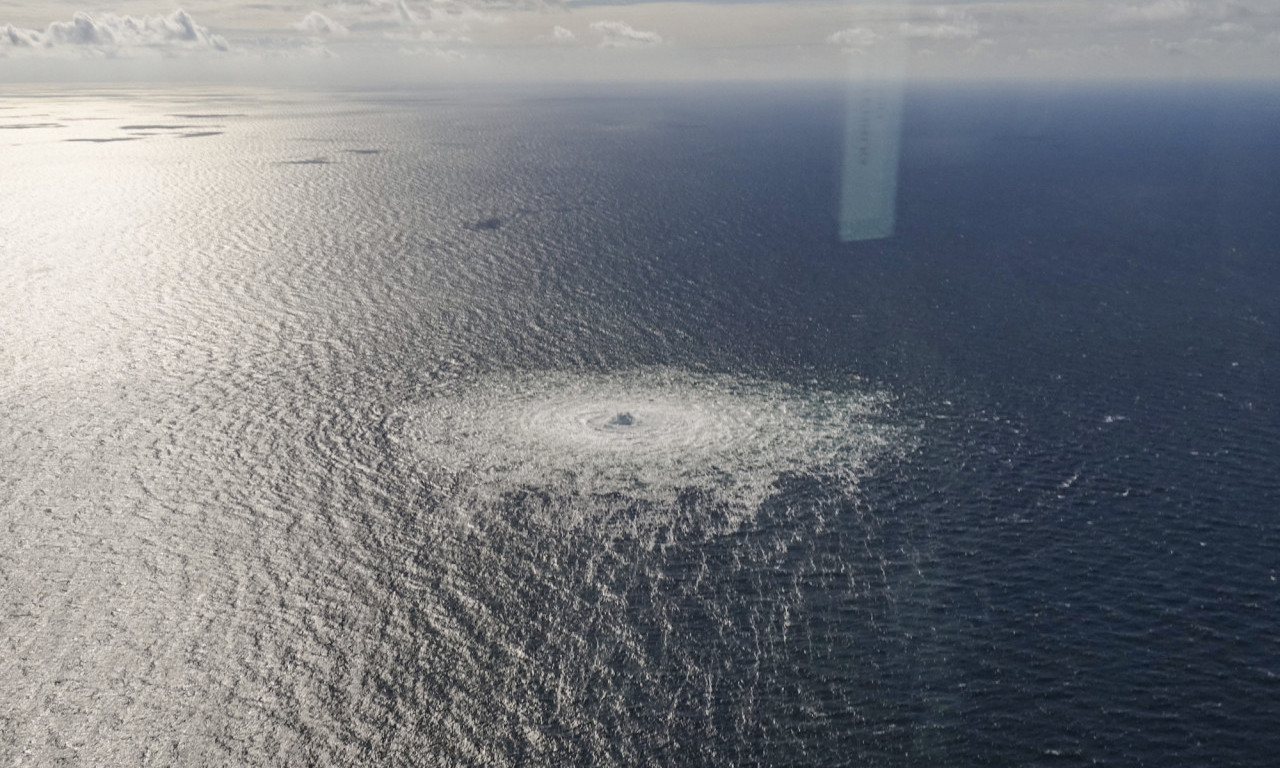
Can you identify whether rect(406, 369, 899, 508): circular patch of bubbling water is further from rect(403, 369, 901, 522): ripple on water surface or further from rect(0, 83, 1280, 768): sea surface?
rect(0, 83, 1280, 768): sea surface

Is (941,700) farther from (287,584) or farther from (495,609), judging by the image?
(287,584)

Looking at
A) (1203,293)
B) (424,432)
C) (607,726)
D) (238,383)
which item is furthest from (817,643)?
(1203,293)

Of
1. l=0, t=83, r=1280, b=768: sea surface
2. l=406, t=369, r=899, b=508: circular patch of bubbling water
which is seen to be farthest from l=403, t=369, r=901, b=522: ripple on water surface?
l=0, t=83, r=1280, b=768: sea surface

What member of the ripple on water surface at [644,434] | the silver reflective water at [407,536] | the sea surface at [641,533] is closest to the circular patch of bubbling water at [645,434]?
the ripple on water surface at [644,434]

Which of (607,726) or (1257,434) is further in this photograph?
(1257,434)

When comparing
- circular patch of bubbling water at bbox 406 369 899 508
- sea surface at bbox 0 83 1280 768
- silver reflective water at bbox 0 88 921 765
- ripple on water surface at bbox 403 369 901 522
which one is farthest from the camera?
circular patch of bubbling water at bbox 406 369 899 508

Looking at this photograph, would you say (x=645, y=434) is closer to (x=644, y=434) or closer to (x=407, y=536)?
(x=644, y=434)

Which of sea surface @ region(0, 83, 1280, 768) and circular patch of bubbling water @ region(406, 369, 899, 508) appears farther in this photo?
circular patch of bubbling water @ region(406, 369, 899, 508)
